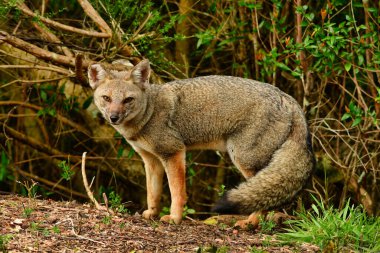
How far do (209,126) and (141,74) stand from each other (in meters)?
0.93

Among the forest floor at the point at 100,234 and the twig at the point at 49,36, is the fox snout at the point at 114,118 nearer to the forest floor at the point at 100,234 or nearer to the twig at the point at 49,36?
the forest floor at the point at 100,234

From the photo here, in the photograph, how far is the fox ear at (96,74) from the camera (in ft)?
24.2

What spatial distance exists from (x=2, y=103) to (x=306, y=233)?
5428 millimetres

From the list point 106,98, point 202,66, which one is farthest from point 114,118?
point 202,66

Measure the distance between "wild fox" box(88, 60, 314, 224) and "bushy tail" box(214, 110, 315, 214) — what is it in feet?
0.03

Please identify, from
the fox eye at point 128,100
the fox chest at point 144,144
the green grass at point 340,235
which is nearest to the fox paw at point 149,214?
the fox chest at point 144,144

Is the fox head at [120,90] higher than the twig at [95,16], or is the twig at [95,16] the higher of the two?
the twig at [95,16]

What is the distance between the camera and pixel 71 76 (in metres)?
8.89

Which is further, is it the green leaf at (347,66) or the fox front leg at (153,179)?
the green leaf at (347,66)

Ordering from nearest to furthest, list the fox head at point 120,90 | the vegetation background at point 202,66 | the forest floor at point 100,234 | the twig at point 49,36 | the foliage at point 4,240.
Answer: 1. the foliage at point 4,240
2. the forest floor at point 100,234
3. the fox head at point 120,90
4. the vegetation background at point 202,66
5. the twig at point 49,36

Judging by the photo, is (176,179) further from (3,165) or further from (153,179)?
(3,165)

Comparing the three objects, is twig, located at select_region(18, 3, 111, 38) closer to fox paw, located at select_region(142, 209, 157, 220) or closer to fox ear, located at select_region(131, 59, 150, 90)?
fox ear, located at select_region(131, 59, 150, 90)

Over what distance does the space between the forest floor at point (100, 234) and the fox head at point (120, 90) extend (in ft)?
A: 3.30

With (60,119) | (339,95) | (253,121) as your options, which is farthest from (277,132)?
(60,119)
